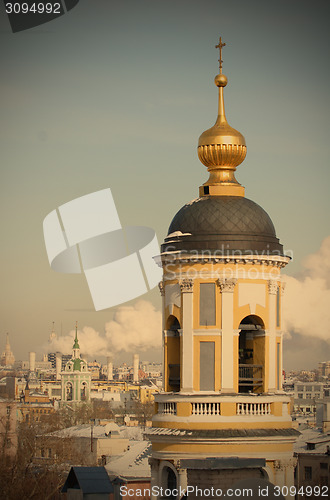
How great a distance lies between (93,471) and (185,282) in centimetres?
786

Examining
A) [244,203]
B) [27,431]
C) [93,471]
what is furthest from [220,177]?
[27,431]

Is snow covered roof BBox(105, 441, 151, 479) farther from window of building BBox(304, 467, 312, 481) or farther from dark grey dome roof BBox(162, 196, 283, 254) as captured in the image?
dark grey dome roof BBox(162, 196, 283, 254)

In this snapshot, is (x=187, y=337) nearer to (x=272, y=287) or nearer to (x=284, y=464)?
(x=272, y=287)

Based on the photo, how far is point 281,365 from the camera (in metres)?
35.3

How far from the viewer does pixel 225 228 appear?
34.7 meters

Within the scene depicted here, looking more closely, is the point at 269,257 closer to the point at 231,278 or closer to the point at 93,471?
the point at 231,278

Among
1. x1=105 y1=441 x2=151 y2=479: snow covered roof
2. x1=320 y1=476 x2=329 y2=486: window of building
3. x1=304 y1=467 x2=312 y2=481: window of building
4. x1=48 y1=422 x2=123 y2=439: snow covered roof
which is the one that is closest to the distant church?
x1=320 y1=476 x2=329 y2=486: window of building

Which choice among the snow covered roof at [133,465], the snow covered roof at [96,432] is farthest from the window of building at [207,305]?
the snow covered roof at [96,432]

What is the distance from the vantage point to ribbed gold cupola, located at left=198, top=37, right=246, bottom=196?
35.6 meters

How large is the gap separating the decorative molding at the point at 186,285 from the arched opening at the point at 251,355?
1.47m

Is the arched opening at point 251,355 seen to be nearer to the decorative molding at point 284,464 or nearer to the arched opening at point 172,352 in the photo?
the arched opening at point 172,352

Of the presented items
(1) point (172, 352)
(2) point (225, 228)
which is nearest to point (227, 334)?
(1) point (172, 352)

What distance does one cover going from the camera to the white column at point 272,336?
34656 mm

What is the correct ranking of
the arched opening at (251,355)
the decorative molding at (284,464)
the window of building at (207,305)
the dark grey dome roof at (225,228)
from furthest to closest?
the arched opening at (251,355)
the dark grey dome roof at (225,228)
the window of building at (207,305)
the decorative molding at (284,464)
